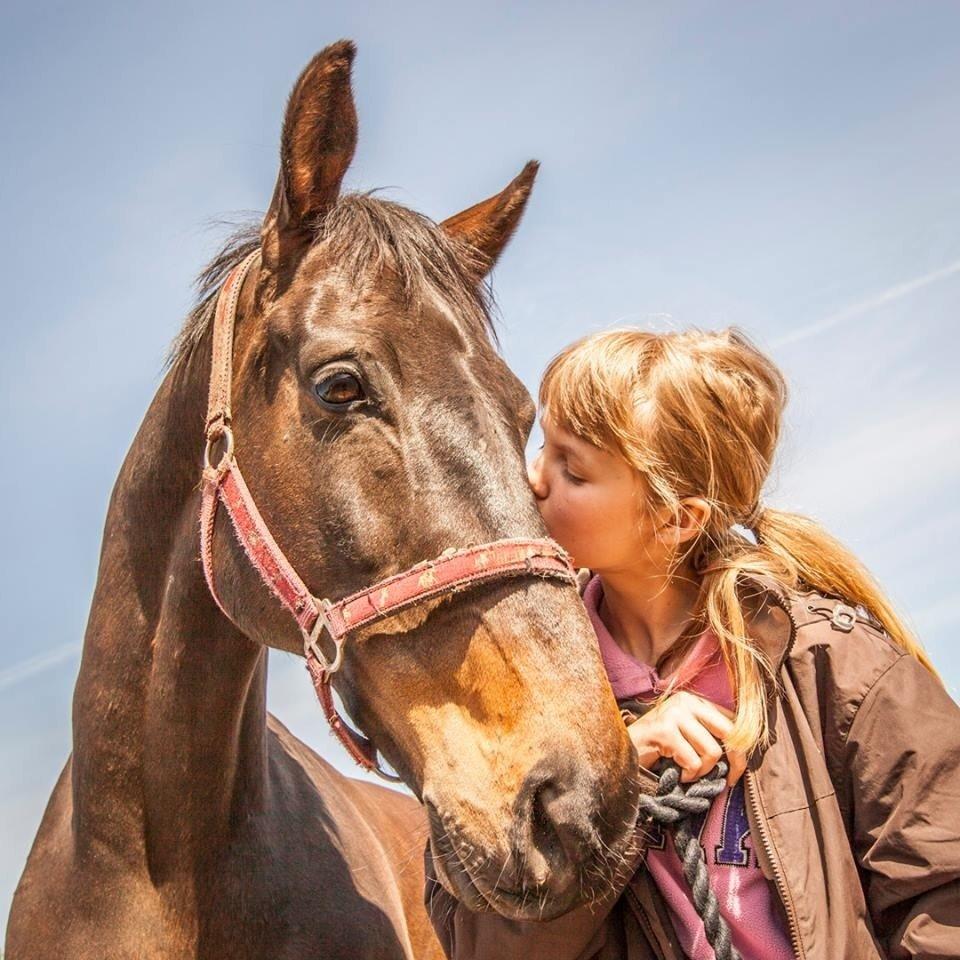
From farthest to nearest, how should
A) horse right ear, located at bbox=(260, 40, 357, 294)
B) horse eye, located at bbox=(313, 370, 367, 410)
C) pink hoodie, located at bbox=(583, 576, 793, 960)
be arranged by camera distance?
horse right ear, located at bbox=(260, 40, 357, 294), horse eye, located at bbox=(313, 370, 367, 410), pink hoodie, located at bbox=(583, 576, 793, 960)

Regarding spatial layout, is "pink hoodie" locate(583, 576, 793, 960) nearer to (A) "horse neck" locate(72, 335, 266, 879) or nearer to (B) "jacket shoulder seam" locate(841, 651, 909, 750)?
(B) "jacket shoulder seam" locate(841, 651, 909, 750)

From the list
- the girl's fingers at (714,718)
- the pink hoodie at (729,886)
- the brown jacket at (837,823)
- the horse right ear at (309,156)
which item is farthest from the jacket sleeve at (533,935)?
the horse right ear at (309,156)

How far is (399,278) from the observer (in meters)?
2.61

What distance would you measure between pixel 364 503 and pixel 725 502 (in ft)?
3.46

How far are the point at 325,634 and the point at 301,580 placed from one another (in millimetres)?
141

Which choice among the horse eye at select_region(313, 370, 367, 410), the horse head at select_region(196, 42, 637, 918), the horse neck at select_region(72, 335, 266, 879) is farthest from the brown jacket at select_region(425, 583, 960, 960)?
the horse eye at select_region(313, 370, 367, 410)

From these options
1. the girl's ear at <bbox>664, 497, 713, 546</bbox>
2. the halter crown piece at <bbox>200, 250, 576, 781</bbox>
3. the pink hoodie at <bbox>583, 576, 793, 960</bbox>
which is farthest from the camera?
the girl's ear at <bbox>664, 497, 713, 546</bbox>

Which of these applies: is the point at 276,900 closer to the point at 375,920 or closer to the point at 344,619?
the point at 375,920

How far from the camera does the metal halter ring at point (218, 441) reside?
2.65 metres

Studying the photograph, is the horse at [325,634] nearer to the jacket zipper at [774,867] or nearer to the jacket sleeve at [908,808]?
the jacket zipper at [774,867]

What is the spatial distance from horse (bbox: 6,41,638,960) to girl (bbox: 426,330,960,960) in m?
0.36

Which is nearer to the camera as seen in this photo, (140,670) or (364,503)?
(364,503)

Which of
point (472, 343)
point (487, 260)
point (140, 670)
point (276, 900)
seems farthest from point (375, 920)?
point (487, 260)

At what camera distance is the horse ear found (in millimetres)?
3318
